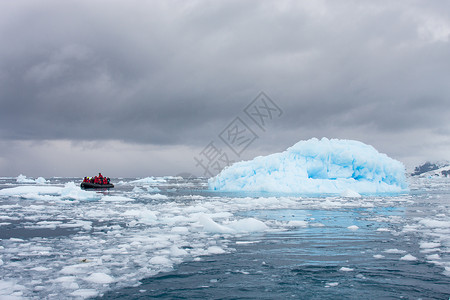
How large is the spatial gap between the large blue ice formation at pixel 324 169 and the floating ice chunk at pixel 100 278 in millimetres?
22445

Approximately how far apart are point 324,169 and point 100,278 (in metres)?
24.8

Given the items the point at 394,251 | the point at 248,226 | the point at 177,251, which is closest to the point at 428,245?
the point at 394,251

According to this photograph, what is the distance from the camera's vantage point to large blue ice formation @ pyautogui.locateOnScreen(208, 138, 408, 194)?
26.3 m

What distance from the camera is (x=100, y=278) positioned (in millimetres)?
4527

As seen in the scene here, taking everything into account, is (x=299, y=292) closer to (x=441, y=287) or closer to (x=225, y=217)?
(x=441, y=287)

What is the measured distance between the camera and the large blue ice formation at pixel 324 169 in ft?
86.3

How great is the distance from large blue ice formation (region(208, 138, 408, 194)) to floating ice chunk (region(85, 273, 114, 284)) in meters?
22.4

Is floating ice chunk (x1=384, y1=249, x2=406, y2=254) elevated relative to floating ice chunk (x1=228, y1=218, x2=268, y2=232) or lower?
lower

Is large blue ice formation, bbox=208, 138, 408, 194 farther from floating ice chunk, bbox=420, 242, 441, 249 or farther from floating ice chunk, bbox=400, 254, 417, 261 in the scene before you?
floating ice chunk, bbox=400, 254, 417, 261

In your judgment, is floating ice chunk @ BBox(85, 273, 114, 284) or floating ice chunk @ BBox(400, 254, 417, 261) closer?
floating ice chunk @ BBox(85, 273, 114, 284)

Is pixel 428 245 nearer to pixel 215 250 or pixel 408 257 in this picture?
pixel 408 257

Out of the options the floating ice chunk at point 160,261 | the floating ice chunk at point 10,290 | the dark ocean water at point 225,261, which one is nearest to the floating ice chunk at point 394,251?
the dark ocean water at point 225,261

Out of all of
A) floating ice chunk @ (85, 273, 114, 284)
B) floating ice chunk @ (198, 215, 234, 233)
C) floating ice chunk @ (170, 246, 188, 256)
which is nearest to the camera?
floating ice chunk @ (85, 273, 114, 284)

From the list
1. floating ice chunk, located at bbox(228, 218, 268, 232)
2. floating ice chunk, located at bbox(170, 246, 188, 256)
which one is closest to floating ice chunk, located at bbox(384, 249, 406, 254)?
floating ice chunk, located at bbox(228, 218, 268, 232)
